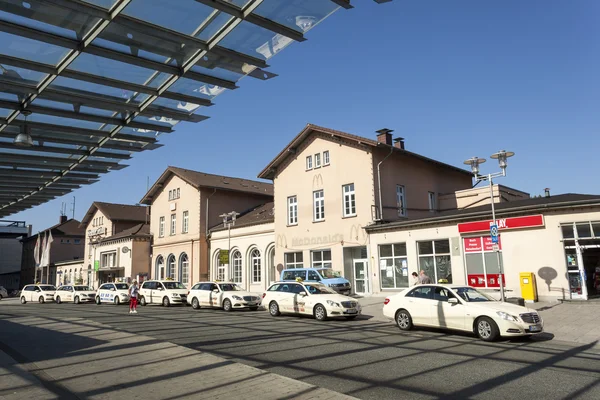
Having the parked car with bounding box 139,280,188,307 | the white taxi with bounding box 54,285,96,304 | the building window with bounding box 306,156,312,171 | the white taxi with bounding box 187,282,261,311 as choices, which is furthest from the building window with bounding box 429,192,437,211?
the white taxi with bounding box 54,285,96,304

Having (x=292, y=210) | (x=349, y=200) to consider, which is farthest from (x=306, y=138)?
(x=349, y=200)

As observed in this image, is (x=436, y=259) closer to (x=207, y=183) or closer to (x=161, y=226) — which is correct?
(x=207, y=183)

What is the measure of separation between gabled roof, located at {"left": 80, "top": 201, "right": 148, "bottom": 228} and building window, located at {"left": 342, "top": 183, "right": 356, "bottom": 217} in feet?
112

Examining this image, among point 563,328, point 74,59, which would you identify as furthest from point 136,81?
point 563,328

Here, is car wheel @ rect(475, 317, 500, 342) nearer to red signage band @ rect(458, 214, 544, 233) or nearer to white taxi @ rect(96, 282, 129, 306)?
red signage band @ rect(458, 214, 544, 233)

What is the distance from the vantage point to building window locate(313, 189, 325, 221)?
29422mm

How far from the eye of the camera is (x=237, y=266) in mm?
35844

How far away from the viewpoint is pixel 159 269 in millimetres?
44188

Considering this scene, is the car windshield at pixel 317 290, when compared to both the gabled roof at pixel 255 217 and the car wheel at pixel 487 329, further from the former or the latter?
the gabled roof at pixel 255 217

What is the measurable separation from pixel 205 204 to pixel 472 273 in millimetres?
24551

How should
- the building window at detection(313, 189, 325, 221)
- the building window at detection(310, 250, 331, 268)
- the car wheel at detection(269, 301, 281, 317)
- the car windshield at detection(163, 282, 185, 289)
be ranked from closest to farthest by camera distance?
1. the car wheel at detection(269, 301, 281, 317)
2. the building window at detection(310, 250, 331, 268)
3. the car windshield at detection(163, 282, 185, 289)
4. the building window at detection(313, 189, 325, 221)

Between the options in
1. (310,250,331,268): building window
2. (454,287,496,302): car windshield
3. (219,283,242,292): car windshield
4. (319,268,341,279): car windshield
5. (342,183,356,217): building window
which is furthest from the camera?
(310,250,331,268): building window

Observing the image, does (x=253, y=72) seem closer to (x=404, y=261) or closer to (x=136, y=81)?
(x=136, y=81)

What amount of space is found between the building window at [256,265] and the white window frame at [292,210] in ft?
15.0
